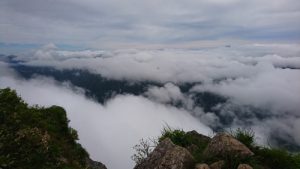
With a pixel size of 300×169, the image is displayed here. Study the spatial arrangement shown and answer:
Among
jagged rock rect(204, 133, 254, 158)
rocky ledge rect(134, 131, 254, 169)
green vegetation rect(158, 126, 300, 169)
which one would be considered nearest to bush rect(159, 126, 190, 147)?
green vegetation rect(158, 126, 300, 169)

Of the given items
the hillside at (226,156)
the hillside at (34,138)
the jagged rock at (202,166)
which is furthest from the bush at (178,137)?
the hillside at (34,138)

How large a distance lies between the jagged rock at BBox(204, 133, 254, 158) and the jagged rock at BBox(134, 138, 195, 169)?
1104mm

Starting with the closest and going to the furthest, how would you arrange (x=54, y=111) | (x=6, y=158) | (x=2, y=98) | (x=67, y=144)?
(x=6, y=158), (x=2, y=98), (x=67, y=144), (x=54, y=111)

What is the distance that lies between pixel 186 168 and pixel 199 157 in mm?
1063

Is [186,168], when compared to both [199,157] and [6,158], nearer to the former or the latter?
[199,157]

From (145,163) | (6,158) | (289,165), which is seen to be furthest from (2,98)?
(289,165)

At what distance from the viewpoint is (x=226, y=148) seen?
1792 centimetres

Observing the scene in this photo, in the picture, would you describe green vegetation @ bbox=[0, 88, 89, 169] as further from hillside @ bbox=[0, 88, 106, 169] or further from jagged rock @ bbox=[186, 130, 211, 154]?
jagged rock @ bbox=[186, 130, 211, 154]

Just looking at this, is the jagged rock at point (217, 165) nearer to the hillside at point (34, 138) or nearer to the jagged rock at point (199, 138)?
the jagged rock at point (199, 138)

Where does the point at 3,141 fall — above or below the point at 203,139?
above

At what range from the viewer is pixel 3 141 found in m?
18.1

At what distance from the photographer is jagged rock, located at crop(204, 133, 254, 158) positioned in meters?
17.5

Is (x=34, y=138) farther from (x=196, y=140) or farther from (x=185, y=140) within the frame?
(x=196, y=140)

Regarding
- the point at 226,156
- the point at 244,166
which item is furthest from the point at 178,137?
the point at 244,166
